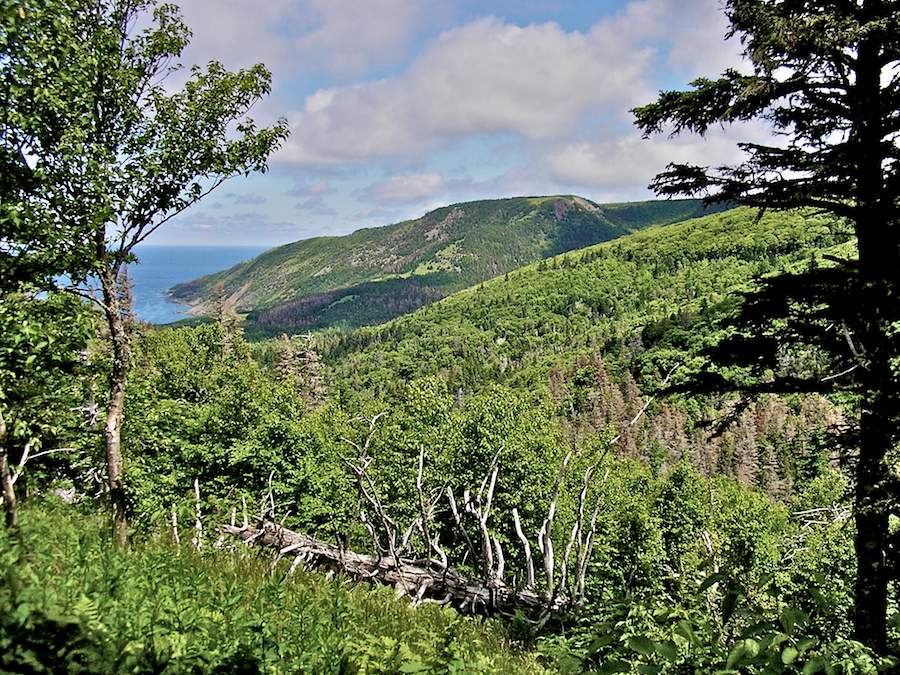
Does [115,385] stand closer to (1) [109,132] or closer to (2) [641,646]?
(1) [109,132]

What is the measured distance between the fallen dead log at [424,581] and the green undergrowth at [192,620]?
3194 millimetres

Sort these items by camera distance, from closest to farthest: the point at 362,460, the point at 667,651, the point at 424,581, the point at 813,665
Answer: the point at 813,665 → the point at 667,651 → the point at 424,581 → the point at 362,460

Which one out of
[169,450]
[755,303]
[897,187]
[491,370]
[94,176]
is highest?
[94,176]

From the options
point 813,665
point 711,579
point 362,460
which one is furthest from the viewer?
point 362,460

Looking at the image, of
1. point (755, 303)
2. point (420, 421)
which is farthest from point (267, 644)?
point (420, 421)

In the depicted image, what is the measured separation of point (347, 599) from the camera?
4.74 metres

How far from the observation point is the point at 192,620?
12.1 feet

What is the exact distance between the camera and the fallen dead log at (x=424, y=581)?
332 inches

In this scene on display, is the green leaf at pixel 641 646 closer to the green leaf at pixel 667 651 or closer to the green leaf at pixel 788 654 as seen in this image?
the green leaf at pixel 667 651

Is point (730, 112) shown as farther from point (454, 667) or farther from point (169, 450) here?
point (169, 450)

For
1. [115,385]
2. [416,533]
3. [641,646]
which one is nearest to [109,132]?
[115,385]

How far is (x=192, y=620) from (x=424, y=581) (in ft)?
18.4

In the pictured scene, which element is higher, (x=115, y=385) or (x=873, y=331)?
(x=115, y=385)

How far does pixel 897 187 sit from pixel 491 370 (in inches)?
7277
